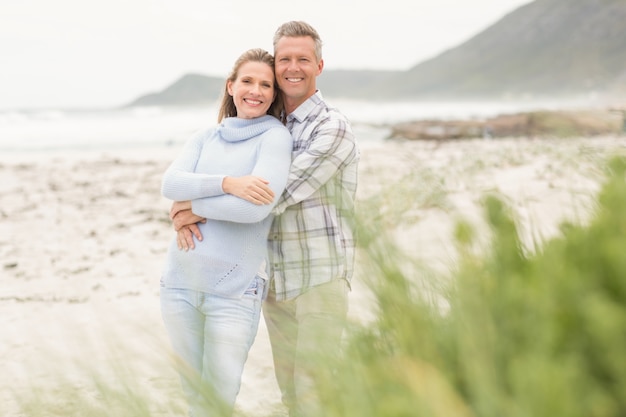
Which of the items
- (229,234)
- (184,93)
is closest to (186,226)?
(229,234)

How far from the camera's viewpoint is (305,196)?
9.36ft

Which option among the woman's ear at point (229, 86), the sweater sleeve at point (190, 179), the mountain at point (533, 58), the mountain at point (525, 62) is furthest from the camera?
the mountain at point (533, 58)

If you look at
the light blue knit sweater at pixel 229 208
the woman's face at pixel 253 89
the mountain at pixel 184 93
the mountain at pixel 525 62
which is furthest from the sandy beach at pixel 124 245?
the mountain at pixel 525 62

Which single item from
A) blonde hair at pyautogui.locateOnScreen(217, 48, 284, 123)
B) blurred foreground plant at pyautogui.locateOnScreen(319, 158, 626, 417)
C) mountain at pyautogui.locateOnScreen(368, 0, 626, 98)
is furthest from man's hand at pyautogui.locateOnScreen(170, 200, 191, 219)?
mountain at pyautogui.locateOnScreen(368, 0, 626, 98)

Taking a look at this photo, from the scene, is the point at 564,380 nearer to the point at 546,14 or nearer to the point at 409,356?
the point at 409,356

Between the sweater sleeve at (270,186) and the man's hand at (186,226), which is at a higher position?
the sweater sleeve at (270,186)

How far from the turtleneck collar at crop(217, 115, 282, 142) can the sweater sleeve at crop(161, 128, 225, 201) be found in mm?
117

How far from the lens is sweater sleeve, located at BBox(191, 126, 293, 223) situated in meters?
2.68

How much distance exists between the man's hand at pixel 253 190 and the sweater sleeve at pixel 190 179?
4.2 inches

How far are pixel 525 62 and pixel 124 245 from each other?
14116 cm

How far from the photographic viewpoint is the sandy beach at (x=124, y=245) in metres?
1.54

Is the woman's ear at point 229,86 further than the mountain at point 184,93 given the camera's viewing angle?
No

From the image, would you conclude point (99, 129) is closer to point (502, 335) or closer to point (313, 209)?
point (313, 209)

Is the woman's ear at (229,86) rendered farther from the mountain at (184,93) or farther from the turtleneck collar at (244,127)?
the mountain at (184,93)
